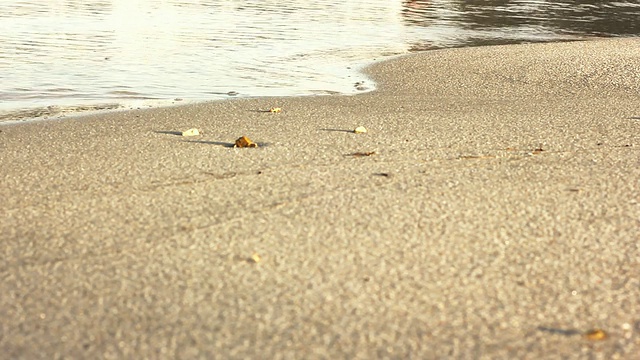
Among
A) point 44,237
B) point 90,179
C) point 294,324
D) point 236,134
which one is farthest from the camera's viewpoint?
point 236,134

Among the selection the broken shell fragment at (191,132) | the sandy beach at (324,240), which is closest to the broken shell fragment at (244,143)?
the sandy beach at (324,240)

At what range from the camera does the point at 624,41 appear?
394 inches

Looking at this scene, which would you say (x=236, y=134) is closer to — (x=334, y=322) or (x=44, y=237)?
(x=44, y=237)

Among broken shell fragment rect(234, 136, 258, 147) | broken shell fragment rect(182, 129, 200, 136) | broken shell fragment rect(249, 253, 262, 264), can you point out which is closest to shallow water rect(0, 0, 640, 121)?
broken shell fragment rect(182, 129, 200, 136)

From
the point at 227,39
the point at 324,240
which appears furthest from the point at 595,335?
the point at 227,39

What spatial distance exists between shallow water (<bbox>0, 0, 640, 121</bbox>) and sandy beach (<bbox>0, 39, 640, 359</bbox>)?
7.15ft

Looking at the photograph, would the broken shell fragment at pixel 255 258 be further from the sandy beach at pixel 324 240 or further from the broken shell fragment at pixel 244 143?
the broken shell fragment at pixel 244 143

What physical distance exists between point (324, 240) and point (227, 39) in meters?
8.15

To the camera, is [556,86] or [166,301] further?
[556,86]

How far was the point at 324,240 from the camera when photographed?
9.23ft

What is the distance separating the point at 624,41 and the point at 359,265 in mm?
8395

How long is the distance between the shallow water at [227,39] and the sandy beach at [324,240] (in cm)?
218

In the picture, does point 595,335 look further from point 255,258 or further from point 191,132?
point 191,132

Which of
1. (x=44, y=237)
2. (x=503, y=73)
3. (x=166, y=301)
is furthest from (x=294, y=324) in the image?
(x=503, y=73)
